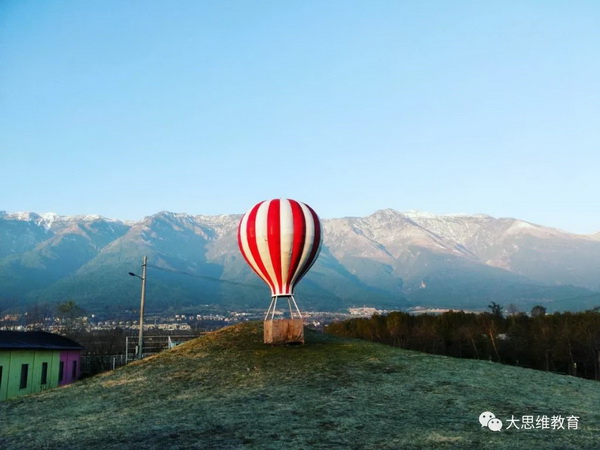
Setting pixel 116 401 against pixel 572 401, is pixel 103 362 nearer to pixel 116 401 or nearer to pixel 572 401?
pixel 116 401

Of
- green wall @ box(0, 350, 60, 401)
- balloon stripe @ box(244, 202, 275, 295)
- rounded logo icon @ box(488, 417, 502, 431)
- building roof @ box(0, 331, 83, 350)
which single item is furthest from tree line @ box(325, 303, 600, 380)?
green wall @ box(0, 350, 60, 401)

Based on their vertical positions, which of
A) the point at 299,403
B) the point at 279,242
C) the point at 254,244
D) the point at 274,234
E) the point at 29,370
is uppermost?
the point at 274,234

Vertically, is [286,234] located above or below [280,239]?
above

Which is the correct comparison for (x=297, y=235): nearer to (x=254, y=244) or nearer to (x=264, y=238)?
(x=264, y=238)

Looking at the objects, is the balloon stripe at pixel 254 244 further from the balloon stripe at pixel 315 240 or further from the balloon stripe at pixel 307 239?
the balloon stripe at pixel 315 240

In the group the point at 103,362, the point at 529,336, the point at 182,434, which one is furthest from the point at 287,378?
the point at 529,336

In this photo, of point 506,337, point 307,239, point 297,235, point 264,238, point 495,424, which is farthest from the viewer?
point 506,337

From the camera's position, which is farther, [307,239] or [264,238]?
[307,239]

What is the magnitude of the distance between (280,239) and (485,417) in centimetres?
1681

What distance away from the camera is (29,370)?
4438cm

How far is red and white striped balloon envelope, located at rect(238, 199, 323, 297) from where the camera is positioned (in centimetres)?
3609

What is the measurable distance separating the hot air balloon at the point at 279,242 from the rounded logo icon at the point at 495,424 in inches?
662

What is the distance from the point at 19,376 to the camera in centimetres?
4234

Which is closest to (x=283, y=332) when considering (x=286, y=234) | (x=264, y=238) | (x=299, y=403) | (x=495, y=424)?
(x=264, y=238)
